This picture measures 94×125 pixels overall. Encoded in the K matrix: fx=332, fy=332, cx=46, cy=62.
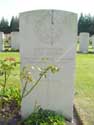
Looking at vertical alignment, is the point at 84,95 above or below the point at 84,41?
below

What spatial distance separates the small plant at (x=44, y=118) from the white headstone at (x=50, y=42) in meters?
0.30

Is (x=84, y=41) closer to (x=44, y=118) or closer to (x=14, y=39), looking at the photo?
(x=14, y=39)

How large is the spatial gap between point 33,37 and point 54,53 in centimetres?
42

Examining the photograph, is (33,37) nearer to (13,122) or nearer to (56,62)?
(56,62)

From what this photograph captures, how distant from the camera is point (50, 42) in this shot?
531 centimetres

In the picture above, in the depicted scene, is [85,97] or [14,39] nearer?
[85,97]

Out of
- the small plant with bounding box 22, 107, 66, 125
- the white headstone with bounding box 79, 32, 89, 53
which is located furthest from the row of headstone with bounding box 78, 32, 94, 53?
the small plant with bounding box 22, 107, 66, 125

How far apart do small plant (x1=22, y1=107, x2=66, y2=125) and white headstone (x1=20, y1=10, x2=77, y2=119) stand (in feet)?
0.99

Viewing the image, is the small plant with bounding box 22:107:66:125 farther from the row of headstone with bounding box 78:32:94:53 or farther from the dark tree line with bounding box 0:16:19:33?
the dark tree line with bounding box 0:16:19:33

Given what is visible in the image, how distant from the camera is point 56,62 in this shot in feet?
17.5

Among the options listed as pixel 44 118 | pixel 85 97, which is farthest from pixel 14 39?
pixel 44 118

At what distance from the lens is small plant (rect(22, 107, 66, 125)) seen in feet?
16.6

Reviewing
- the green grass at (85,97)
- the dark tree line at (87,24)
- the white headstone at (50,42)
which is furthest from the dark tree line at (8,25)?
the white headstone at (50,42)

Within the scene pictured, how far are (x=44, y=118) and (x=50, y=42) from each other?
1204 mm
